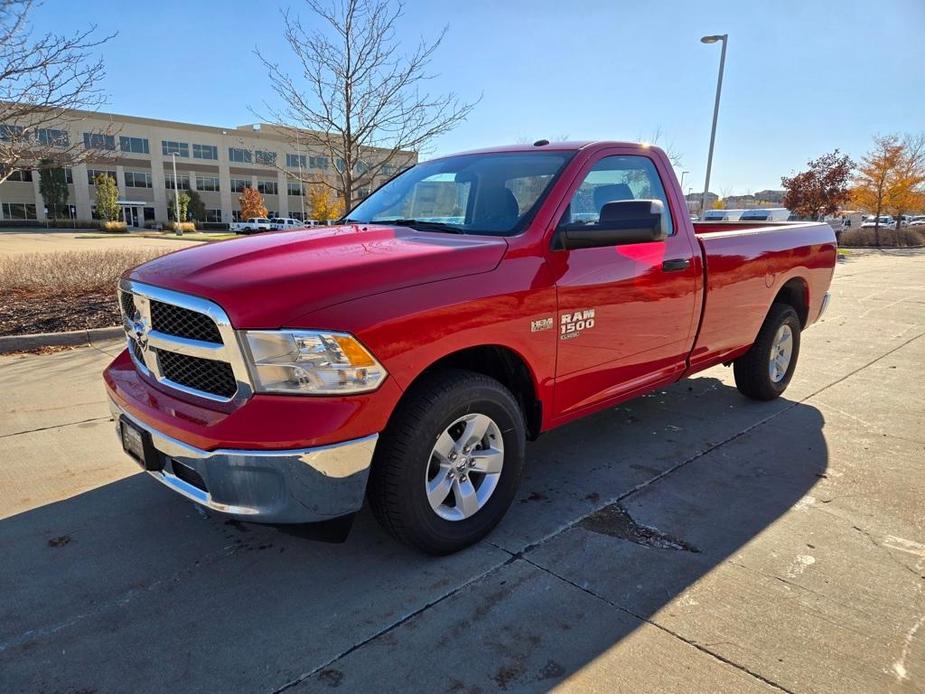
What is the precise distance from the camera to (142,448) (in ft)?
8.52

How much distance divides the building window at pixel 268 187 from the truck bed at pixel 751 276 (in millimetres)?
80289

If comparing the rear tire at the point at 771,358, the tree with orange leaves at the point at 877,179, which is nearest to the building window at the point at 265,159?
the rear tire at the point at 771,358

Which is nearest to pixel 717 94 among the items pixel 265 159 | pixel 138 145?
pixel 265 159

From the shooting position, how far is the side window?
332cm

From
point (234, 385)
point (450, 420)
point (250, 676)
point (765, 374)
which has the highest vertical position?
point (234, 385)

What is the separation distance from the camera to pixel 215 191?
74.7 m

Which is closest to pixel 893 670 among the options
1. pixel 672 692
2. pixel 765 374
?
pixel 672 692

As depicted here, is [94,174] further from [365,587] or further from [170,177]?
[365,587]

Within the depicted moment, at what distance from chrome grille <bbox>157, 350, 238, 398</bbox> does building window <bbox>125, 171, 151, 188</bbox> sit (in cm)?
7777

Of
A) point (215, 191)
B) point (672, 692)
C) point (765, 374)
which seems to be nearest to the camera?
point (672, 692)

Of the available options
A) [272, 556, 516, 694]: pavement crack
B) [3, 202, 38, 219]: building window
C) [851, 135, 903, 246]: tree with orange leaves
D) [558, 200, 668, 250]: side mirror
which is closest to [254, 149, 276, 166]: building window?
[558, 200, 668, 250]: side mirror

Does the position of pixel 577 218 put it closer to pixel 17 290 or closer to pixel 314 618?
pixel 314 618

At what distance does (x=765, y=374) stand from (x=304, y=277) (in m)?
4.16

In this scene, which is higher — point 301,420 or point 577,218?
point 577,218
